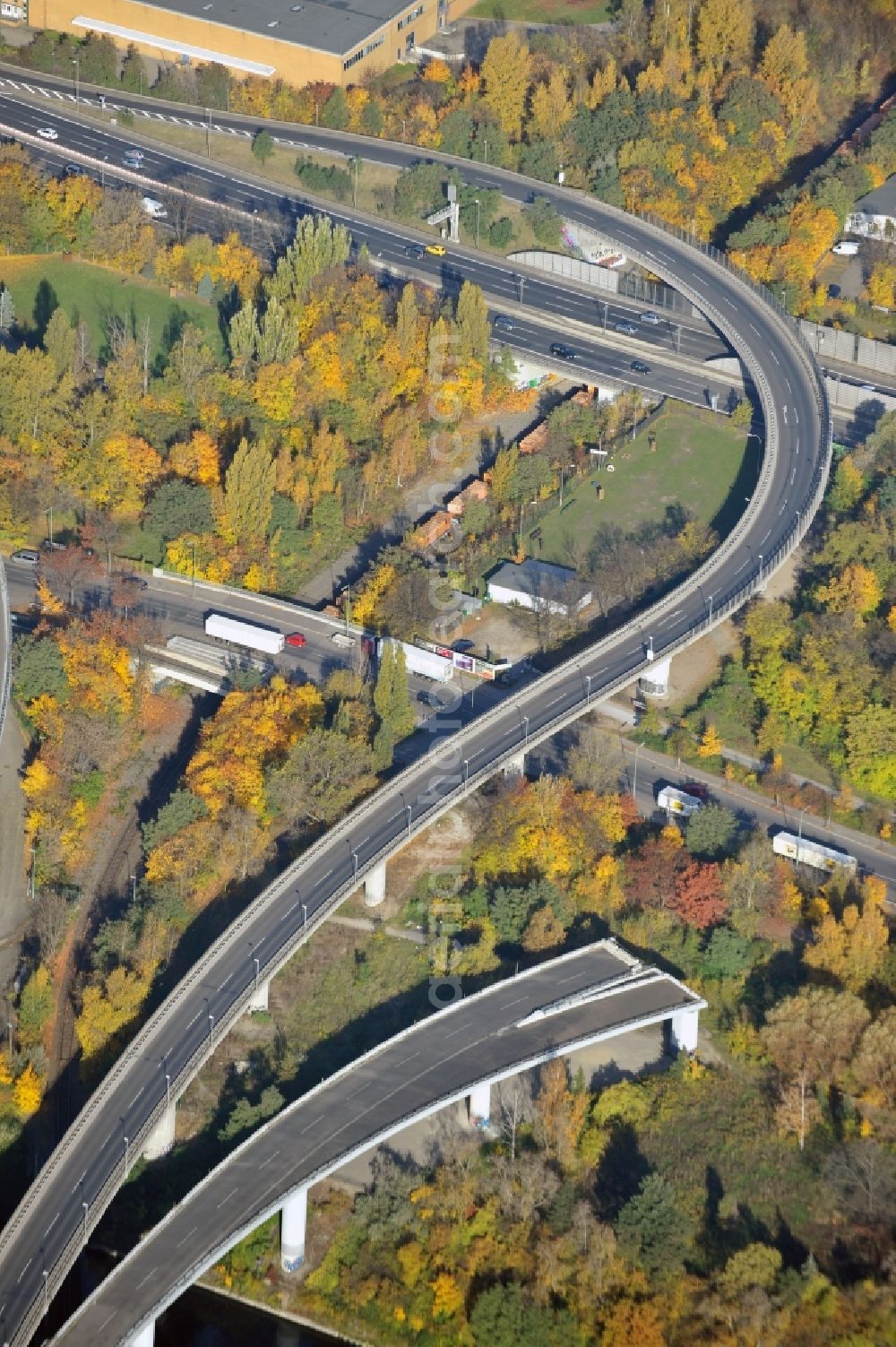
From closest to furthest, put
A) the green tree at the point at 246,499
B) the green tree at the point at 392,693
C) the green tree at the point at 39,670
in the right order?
the green tree at the point at 392,693, the green tree at the point at 39,670, the green tree at the point at 246,499

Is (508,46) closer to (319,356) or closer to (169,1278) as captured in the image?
(319,356)

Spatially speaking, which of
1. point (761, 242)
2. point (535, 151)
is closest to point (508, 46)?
point (535, 151)

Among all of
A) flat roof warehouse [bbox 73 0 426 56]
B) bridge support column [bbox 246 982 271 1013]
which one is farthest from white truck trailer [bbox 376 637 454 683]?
flat roof warehouse [bbox 73 0 426 56]

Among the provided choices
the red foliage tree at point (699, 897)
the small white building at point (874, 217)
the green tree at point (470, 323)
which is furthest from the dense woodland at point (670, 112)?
the red foliage tree at point (699, 897)

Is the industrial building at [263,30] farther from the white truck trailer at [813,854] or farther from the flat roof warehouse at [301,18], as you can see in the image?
the white truck trailer at [813,854]

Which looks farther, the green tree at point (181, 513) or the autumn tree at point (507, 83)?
the autumn tree at point (507, 83)

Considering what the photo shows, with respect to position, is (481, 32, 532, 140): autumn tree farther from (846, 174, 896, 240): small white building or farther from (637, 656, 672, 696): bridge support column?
(637, 656, 672, 696): bridge support column
